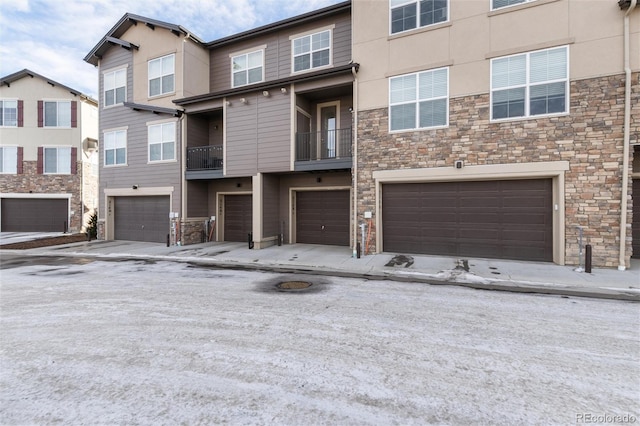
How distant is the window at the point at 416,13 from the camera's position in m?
9.89

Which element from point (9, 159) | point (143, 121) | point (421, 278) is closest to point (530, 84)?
point (421, 278)

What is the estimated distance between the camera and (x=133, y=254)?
1174 cm

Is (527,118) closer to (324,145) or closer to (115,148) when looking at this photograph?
(324,145)

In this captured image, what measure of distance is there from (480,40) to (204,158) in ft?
39.6

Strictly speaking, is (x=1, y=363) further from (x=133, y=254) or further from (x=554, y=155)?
(x=554, y=155)

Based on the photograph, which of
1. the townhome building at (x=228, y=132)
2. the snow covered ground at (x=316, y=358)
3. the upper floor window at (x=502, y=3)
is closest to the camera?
the snow covered ground at (x=316, y=358)

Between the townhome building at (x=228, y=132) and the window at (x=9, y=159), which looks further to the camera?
the window at (x=9, y=159)

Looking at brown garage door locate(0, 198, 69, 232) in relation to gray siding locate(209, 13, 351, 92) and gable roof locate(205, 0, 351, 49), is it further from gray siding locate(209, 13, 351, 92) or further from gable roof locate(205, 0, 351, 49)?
gable roof locate(205, 0, 351, 49)

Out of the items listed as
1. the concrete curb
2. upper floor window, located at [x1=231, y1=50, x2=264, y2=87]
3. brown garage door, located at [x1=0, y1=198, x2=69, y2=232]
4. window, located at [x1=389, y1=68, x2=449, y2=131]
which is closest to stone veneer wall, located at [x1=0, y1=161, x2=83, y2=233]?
brown garage door, located at [x1=0, y1=198, x2=69, y2=232]

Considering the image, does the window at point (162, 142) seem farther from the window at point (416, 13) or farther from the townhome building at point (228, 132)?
the window at point (416, 13)

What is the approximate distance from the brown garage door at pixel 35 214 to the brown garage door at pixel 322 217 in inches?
688

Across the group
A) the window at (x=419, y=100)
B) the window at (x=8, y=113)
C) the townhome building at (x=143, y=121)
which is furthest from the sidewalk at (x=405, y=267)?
the window at (x=8, y=113)

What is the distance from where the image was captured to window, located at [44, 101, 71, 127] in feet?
66.1

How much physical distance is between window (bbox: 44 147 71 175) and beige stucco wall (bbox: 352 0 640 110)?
2067cm
